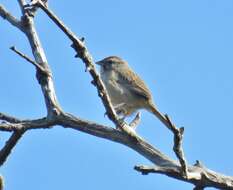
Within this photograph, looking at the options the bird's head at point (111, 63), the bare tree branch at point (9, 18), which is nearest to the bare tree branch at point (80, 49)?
the bare tree branch at point (9, 18)

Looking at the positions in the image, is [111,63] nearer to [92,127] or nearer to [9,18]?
[9,18]

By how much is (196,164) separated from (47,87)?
124 centimetres

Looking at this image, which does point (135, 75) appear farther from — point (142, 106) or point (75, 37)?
point (75, 37)

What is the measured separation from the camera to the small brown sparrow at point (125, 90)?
920 centimetres

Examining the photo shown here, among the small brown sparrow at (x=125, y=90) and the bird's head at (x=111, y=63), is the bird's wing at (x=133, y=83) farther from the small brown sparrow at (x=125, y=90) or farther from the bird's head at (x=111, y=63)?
the bird's head at (x=111, y=63)

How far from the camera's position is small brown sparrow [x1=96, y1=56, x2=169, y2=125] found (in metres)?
9.20

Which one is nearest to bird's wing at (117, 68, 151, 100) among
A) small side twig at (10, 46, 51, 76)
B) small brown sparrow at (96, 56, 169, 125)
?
small brown sparrow at (96, 56, 169, 125)

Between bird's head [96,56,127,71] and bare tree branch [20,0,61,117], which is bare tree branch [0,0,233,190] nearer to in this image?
bare tree branch [20,0,61,117]

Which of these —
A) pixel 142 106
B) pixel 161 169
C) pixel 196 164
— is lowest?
pixel 161 169

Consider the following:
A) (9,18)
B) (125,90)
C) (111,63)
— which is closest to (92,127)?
(9,18)

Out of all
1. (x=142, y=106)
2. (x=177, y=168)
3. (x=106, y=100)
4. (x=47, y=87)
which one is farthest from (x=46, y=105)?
(x=142, y=106)

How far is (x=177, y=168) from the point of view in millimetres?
4023

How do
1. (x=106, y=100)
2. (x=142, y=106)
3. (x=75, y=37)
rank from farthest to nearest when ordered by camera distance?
(x=142, y=106) → (x=106, y=100) → (x=75, y=37)

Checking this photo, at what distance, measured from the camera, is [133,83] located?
31.6 ft
